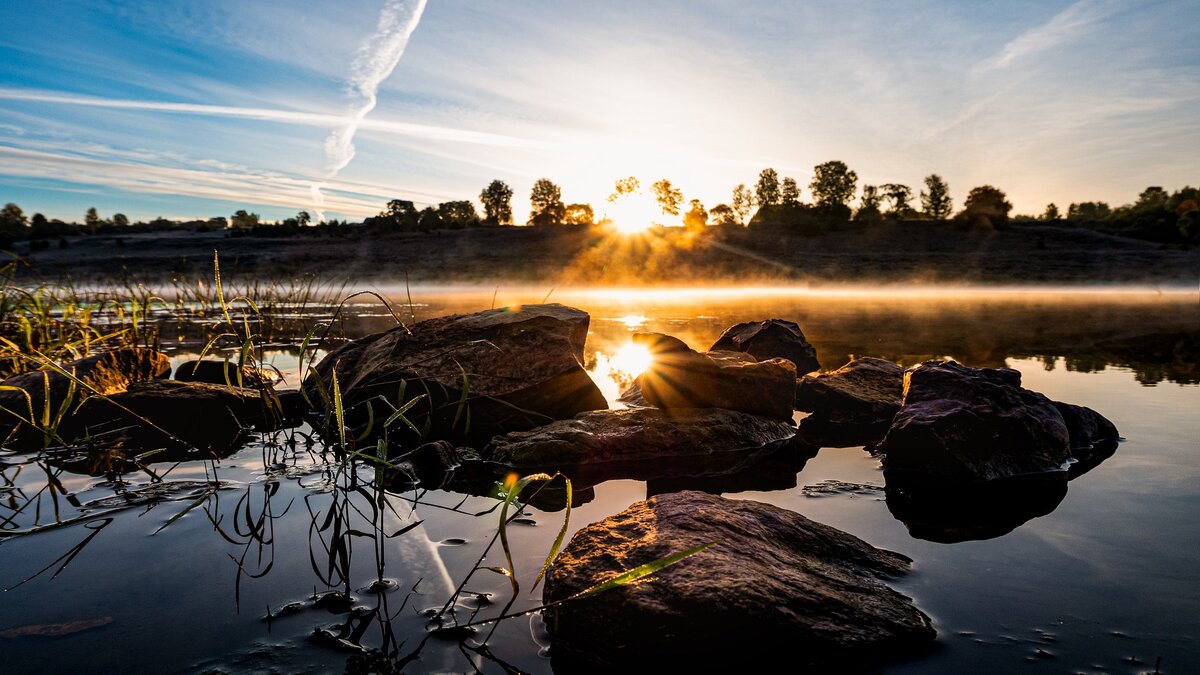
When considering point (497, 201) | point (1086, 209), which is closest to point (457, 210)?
point (497, 201)

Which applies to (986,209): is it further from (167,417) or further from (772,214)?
(167,417)

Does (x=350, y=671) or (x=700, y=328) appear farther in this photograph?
(x=700, y=328)

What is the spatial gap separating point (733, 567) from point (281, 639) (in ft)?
6.08

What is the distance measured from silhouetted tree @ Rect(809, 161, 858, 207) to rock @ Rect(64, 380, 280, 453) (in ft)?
266

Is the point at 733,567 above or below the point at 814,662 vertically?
above

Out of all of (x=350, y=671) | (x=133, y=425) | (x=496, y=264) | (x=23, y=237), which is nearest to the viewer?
(x=350, y=671)

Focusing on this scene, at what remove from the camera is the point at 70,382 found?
568 centimetres

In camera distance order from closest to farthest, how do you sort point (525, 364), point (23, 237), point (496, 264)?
point (525, 364), point (496, 264), point (23, 237)

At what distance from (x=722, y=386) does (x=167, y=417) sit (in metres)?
5.13

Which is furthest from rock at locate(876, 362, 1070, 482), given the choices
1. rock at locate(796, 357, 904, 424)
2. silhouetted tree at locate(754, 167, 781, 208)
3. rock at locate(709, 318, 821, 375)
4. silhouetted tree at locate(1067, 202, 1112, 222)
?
silhouetted tree at locate(1067, 202, 1112, 222)

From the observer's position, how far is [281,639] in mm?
2527

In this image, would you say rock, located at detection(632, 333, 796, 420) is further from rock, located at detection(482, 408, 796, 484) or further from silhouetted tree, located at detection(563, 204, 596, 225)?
silhouetted tree, located at detection(563, 204, 596, 225)

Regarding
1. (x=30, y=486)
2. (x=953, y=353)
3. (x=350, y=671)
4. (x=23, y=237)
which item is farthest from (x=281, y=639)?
(x=23, y=237)

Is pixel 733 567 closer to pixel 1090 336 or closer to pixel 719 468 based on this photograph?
pixel 719 468
